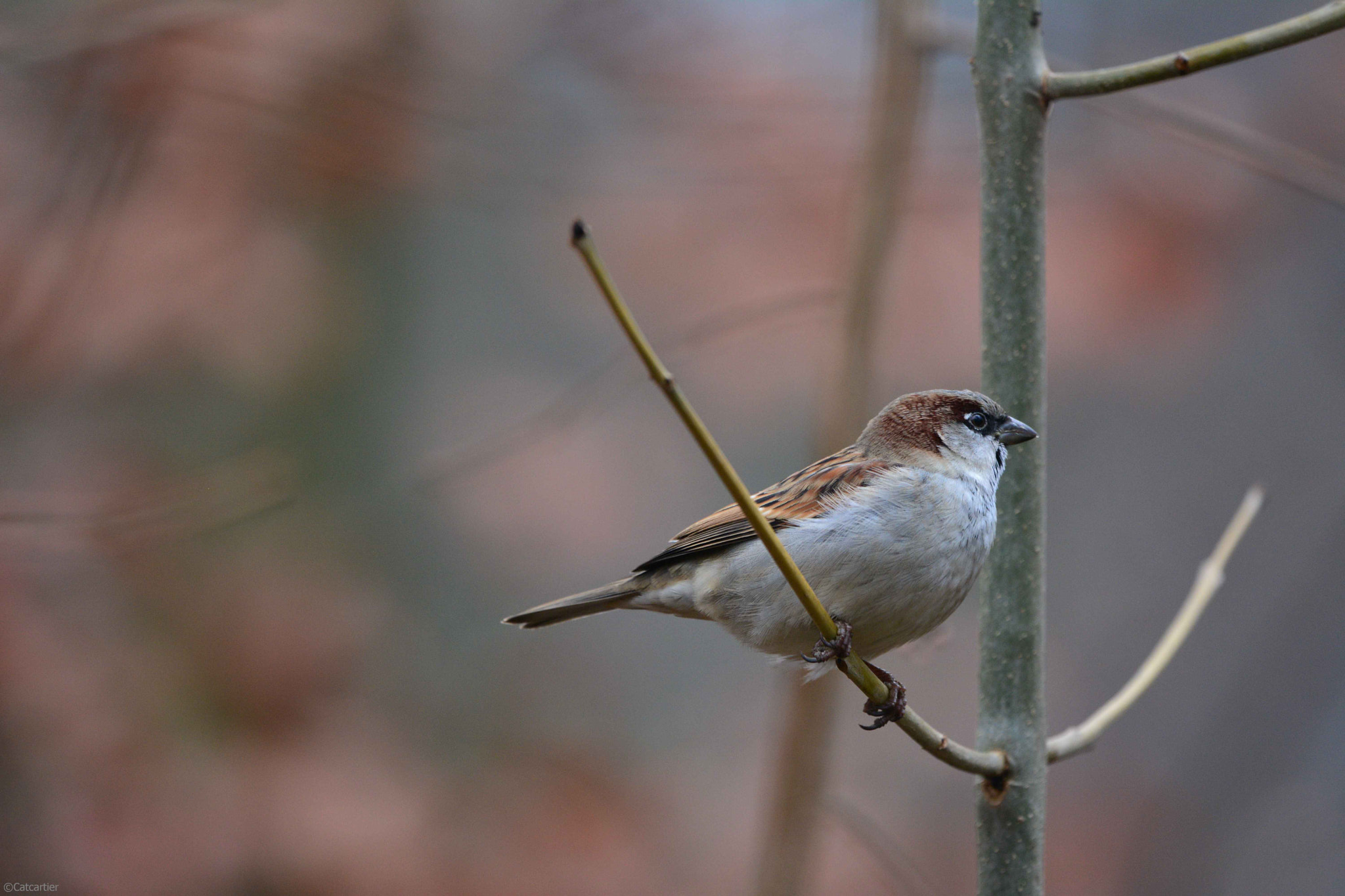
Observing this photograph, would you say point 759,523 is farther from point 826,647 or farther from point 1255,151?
point 1255,151

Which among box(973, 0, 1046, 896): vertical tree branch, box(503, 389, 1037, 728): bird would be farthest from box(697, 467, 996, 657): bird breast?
box(973, 0, 1046, 896): vertical tree branch

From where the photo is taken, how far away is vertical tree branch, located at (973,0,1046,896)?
1.89 metres

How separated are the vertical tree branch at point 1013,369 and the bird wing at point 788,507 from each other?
0.64 meters

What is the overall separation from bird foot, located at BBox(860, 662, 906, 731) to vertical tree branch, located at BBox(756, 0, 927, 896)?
4.26 feet

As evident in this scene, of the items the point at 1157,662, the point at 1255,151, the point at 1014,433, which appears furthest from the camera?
the point at 1255,151

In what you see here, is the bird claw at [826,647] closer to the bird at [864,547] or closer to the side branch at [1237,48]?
the bird at [864,547]

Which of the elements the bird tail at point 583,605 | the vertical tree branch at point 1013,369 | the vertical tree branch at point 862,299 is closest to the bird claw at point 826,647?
→ the vertical tree branch at point 1013,369

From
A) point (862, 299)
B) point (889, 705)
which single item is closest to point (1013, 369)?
point (889, 705)

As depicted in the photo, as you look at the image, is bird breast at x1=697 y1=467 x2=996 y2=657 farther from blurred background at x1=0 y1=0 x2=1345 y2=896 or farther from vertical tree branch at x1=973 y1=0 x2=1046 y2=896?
blurred background at x1=0 y1=0 x2=1345 y2=896

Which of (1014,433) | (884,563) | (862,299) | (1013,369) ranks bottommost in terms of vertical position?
(884,563)

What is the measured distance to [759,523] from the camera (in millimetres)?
1319

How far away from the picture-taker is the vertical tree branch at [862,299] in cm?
364

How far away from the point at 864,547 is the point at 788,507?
40cm

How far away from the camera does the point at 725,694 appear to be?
695 cm
